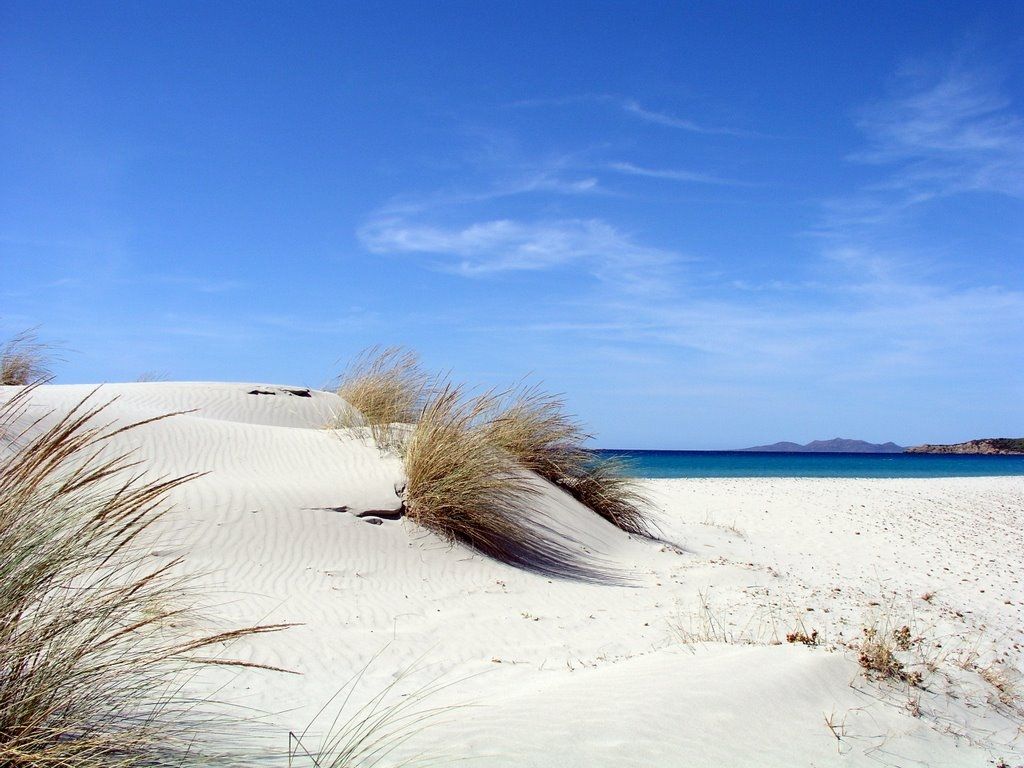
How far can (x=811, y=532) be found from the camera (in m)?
12.6

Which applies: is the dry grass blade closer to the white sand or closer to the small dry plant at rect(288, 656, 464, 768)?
the white sand

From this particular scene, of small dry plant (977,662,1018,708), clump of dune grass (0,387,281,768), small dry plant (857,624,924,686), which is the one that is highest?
clump of dune grass (0,387,281,768)

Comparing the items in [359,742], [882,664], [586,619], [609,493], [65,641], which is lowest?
[586,619]

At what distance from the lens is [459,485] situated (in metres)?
7.55

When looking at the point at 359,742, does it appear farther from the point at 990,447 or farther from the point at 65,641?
the point at 990,447

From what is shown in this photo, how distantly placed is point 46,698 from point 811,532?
12.3 meters

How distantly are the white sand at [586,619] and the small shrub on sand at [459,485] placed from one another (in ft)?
0.91

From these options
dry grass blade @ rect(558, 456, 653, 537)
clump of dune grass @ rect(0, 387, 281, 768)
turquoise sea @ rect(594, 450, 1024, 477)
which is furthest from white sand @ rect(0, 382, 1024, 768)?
turquoise sea @ rect(594, 450, 1024, 477)

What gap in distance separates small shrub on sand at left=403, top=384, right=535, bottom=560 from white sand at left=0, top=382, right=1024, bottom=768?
0.28 metres

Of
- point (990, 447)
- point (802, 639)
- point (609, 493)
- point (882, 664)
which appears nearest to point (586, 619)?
point (802, 639)

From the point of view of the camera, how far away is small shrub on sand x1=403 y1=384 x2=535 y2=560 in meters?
7.57

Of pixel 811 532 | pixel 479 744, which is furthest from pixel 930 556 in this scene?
pixel 479 744

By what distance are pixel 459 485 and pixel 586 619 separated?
2.05m

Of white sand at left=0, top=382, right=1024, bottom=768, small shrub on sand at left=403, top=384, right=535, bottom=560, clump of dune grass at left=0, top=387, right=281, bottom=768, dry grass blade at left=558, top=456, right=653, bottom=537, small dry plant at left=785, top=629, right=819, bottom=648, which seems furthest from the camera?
dry grass blade at left=558, top=456, right=653, bottom=537
